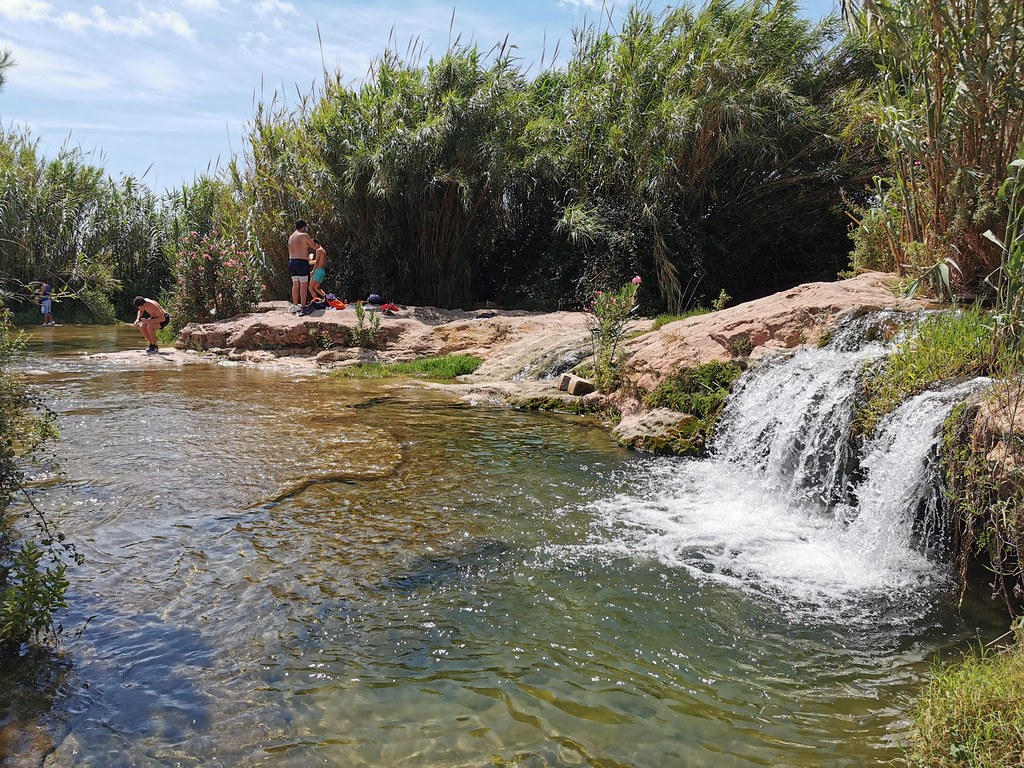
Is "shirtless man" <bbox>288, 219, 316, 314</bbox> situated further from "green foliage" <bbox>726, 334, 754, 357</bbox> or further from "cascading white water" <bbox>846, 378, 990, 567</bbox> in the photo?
"cascading white water" <bbox>846, 378, 990, 567</bbox>

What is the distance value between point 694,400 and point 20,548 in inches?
235

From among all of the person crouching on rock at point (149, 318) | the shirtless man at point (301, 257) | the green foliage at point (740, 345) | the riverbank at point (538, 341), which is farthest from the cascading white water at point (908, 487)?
the person crouching on rock at point (149, 318)

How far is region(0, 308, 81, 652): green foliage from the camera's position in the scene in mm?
3082

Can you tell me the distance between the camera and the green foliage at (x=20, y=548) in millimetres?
3082

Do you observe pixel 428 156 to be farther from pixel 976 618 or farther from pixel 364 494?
pixel 976 618

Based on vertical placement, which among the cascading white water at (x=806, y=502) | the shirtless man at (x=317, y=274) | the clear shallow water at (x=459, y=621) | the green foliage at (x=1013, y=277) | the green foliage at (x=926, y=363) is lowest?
the clear shallow water at (x=459, y=621)

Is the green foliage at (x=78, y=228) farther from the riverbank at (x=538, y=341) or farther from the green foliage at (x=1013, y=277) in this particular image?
the green foliage at (x=1013, y=277)

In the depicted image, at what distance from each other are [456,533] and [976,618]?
118 inches

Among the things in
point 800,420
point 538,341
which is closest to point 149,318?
point 538,341

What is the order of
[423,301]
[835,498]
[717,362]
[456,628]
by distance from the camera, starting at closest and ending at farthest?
[456,628]
[835,498]
[717,362]
[423,301]

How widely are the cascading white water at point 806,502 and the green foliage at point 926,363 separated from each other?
7.2 inches

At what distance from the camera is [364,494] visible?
5539mm

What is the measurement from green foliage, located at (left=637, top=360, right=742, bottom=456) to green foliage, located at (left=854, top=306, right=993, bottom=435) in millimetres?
1816

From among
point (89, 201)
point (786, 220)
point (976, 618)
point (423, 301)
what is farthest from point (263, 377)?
point (89, 201)
